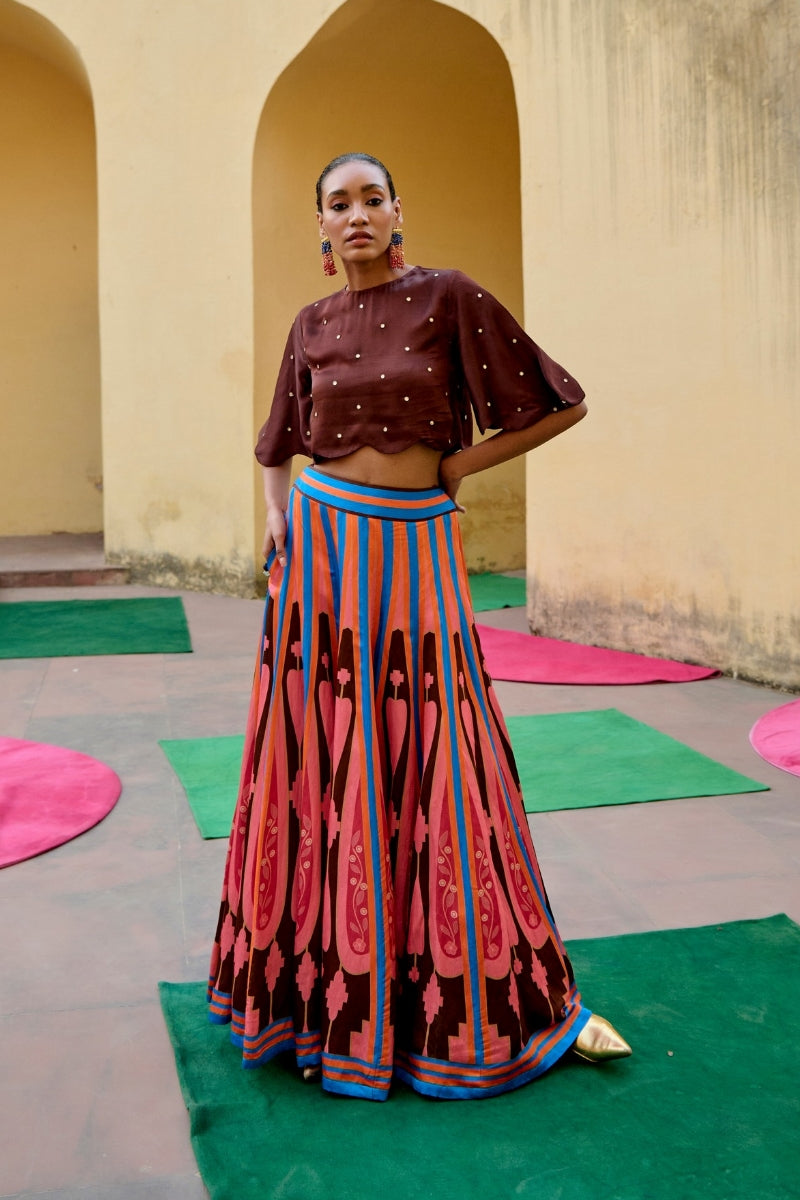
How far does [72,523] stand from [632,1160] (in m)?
8.82

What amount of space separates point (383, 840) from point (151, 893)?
1.11m

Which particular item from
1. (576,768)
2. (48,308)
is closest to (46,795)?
(576,768)

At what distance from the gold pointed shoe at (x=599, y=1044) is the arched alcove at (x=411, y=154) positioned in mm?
5878

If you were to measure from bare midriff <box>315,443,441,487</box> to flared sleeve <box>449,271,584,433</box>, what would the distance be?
0.42ft

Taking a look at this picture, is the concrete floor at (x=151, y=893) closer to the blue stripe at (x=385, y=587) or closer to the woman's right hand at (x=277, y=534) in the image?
the blue stripe at (x=385, y=587)

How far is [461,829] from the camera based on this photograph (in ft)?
6.34

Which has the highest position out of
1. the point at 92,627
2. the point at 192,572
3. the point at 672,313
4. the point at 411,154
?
the point at 411,154

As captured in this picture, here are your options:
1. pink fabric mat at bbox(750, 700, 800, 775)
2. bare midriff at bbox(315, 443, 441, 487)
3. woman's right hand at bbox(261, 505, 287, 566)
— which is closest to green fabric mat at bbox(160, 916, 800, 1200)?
woman's right hand at bbox(261, 505, 287, 566)

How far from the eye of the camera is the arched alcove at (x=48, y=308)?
942 centimetres

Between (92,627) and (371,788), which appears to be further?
(92,627)

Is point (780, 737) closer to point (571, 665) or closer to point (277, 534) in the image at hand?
point (571, 665)

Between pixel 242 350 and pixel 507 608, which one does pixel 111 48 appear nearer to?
pixel 242 350

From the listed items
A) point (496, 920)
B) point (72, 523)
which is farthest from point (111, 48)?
point (496, 920)

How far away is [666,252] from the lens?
17.2ft
